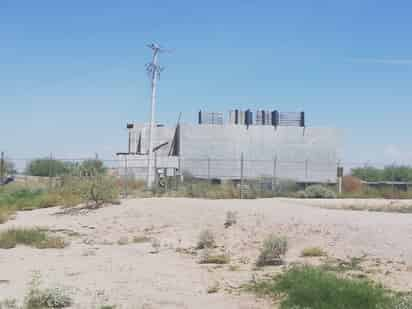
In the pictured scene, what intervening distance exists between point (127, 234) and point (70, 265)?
6.11m

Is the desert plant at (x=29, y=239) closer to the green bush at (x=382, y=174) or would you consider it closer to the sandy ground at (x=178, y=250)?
the sandy ground at (x=178, y=250)

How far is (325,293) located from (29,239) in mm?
11995

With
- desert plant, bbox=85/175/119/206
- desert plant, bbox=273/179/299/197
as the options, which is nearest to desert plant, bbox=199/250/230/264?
desert plant, bbox=85/175/119/206

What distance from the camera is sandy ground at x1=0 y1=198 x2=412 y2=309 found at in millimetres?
11953

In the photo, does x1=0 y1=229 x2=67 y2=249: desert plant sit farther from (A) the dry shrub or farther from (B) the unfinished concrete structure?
(B) the unfinished concrete structure

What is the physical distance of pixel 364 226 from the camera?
703 inches

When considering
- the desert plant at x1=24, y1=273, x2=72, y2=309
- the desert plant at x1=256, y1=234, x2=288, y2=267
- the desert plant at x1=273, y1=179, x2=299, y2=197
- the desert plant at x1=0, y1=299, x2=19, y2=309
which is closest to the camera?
the desert plant at x1=0, y1=299, x2=19, y2=309

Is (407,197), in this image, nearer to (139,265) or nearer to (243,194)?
(243,194)

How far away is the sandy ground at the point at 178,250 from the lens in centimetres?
1195

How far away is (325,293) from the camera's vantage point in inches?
412

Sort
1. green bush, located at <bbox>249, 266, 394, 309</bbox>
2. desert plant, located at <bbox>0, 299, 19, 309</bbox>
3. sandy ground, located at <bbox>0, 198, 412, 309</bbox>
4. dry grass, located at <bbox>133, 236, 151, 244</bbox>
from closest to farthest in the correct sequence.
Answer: green bush, located at <bbox>249, 266, 394, 309</bbox>, desert plant, located at <bbox>0, 299, 19, 309</bbox>, sandy ground, located at <bbox>0, 198, 412, 309</bbox>, dry grass, located at <bbox>133, 236, 151, 244</bbox>

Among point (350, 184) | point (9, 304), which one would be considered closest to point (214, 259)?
point (9, 304)

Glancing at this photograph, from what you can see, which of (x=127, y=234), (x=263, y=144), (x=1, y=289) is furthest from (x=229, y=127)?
(x=1, y=289)

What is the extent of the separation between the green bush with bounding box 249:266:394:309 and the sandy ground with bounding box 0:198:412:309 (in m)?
0.54
